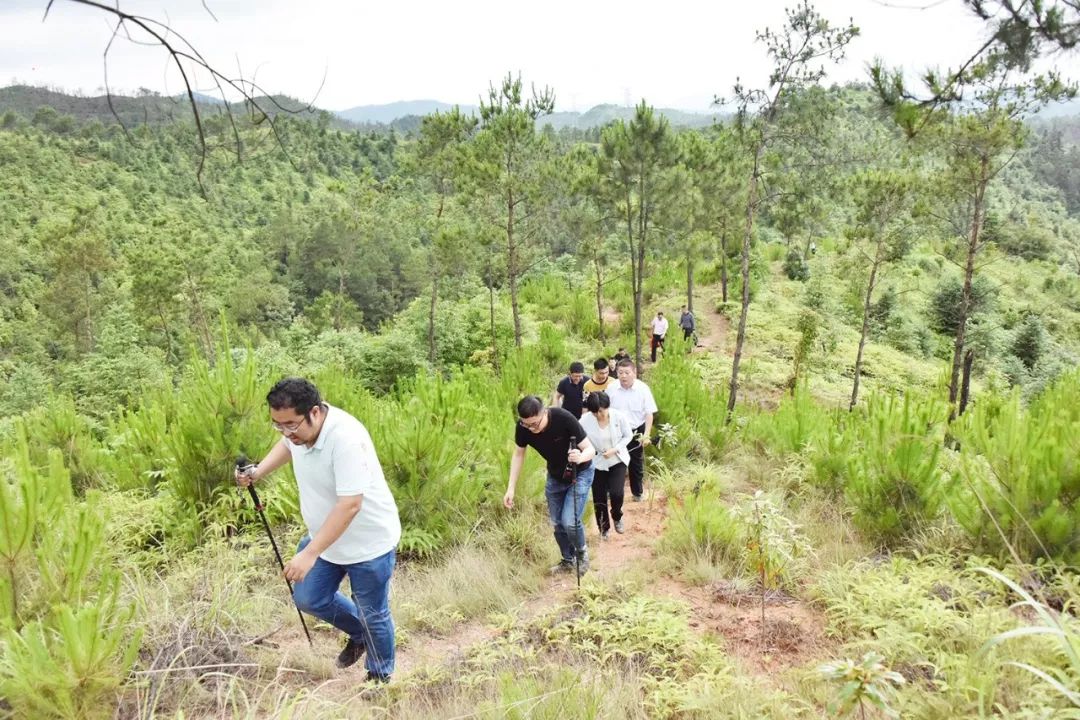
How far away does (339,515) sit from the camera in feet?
9.07

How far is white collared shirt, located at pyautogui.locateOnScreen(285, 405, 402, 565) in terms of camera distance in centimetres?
286

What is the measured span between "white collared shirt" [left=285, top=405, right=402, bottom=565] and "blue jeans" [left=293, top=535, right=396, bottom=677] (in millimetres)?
73

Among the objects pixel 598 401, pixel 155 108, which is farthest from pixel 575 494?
pixel 155 108

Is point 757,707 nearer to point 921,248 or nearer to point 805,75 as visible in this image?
point 805,75

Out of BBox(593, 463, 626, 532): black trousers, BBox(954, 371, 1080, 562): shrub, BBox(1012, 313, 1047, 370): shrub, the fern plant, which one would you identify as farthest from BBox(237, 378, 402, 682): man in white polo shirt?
BBox(1012, 313, 1047, 370): shrub

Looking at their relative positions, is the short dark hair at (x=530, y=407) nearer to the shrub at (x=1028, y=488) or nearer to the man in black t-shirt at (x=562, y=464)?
the man in black t-shirt at (x=562, y=464)

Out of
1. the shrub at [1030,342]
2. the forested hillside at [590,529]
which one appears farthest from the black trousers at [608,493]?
the shrub at [1030,342]

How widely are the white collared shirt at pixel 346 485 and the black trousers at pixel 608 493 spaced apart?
249 centimetres

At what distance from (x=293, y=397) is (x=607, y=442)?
9.29ft

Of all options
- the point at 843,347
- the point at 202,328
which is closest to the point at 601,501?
the point at 843,347

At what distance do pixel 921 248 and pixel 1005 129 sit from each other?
28994 mm

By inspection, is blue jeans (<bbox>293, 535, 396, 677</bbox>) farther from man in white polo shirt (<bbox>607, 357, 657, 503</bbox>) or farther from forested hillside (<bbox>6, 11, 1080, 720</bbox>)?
man in white polo shirt (<bbox>607, 357, 657, 503</bbox>)

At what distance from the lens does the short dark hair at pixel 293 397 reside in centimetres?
280

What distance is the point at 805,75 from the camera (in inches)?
388
